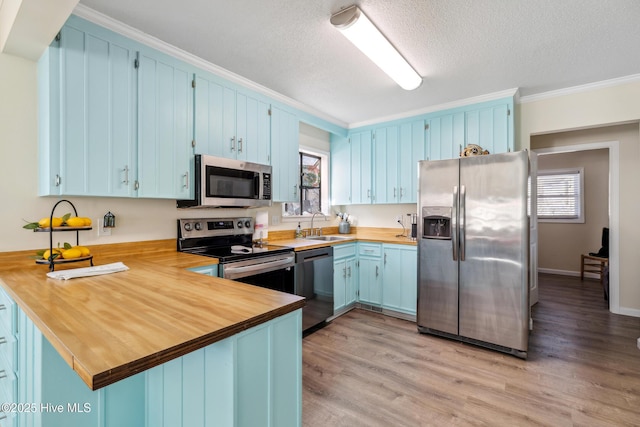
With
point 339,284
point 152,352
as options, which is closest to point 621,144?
point 339,284

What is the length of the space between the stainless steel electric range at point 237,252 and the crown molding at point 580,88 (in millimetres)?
3095

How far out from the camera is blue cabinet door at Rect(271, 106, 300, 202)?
3.21 metres

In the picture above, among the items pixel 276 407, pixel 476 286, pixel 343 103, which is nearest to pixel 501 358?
pixel 476 286

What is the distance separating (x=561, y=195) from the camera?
565 cm

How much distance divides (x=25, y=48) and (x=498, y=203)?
347cm

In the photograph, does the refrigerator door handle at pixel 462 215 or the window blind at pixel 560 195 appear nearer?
the refrigerator door handle at pixel 462 215

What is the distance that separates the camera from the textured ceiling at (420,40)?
1897mm

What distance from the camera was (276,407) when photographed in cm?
110

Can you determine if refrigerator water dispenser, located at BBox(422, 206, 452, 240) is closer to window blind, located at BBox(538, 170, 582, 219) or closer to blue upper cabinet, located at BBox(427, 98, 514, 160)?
blue upper cabinet, located at BBox(427, 98, 514, 160)

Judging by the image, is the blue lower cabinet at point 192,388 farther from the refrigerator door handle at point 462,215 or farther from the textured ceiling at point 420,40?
the refrigerator door handle at point 462,215

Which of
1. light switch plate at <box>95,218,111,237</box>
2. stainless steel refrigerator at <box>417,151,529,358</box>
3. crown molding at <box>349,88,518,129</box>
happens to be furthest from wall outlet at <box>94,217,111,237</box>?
crown molding at <box>349,88,518,129</box>

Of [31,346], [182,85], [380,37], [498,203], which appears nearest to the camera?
[31,346]

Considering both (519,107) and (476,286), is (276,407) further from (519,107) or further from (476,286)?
(519,107)

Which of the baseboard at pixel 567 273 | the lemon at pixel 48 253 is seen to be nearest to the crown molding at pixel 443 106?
the lemon at pixel 48 253
